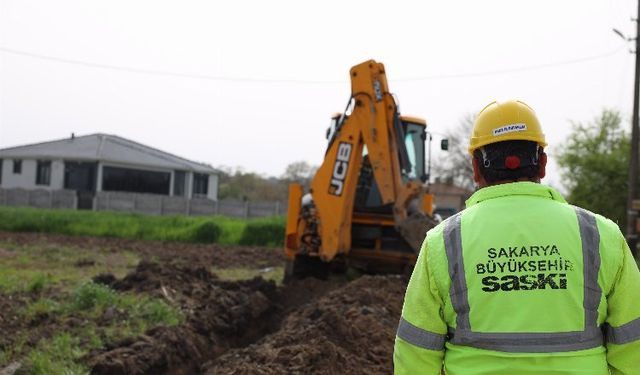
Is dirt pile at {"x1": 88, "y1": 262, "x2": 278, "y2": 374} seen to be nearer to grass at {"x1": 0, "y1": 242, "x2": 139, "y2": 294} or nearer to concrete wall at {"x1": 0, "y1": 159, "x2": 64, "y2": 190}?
grass at {"x1": 0, "y1": 242, "x2": 139, "y2": 294}

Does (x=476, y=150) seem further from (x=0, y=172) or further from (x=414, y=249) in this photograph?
(x=0, y=172)

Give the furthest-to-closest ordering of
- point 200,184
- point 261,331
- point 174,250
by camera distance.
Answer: point 200,184 < point 174,250 < point 261,331

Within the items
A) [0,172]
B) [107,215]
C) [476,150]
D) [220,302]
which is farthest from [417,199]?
[0,172]

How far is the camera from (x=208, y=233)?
24281 mm

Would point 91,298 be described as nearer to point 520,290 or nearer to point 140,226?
point 520,290

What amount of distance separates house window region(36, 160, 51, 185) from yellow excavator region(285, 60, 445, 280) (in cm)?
3505

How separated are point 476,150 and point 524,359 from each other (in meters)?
0.78

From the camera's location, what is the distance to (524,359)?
2.19 m

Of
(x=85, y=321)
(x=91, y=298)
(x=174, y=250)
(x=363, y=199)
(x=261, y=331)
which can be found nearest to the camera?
(x=85, y=321)

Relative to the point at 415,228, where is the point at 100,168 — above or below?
above

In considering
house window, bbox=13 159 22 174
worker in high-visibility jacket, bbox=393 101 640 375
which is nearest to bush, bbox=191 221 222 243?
worker in high-visibility jacket, bbox=393 101 640 375

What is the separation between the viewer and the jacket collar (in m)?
2.38

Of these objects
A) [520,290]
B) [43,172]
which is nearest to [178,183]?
[43,172]

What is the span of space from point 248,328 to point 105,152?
37.2 metres
